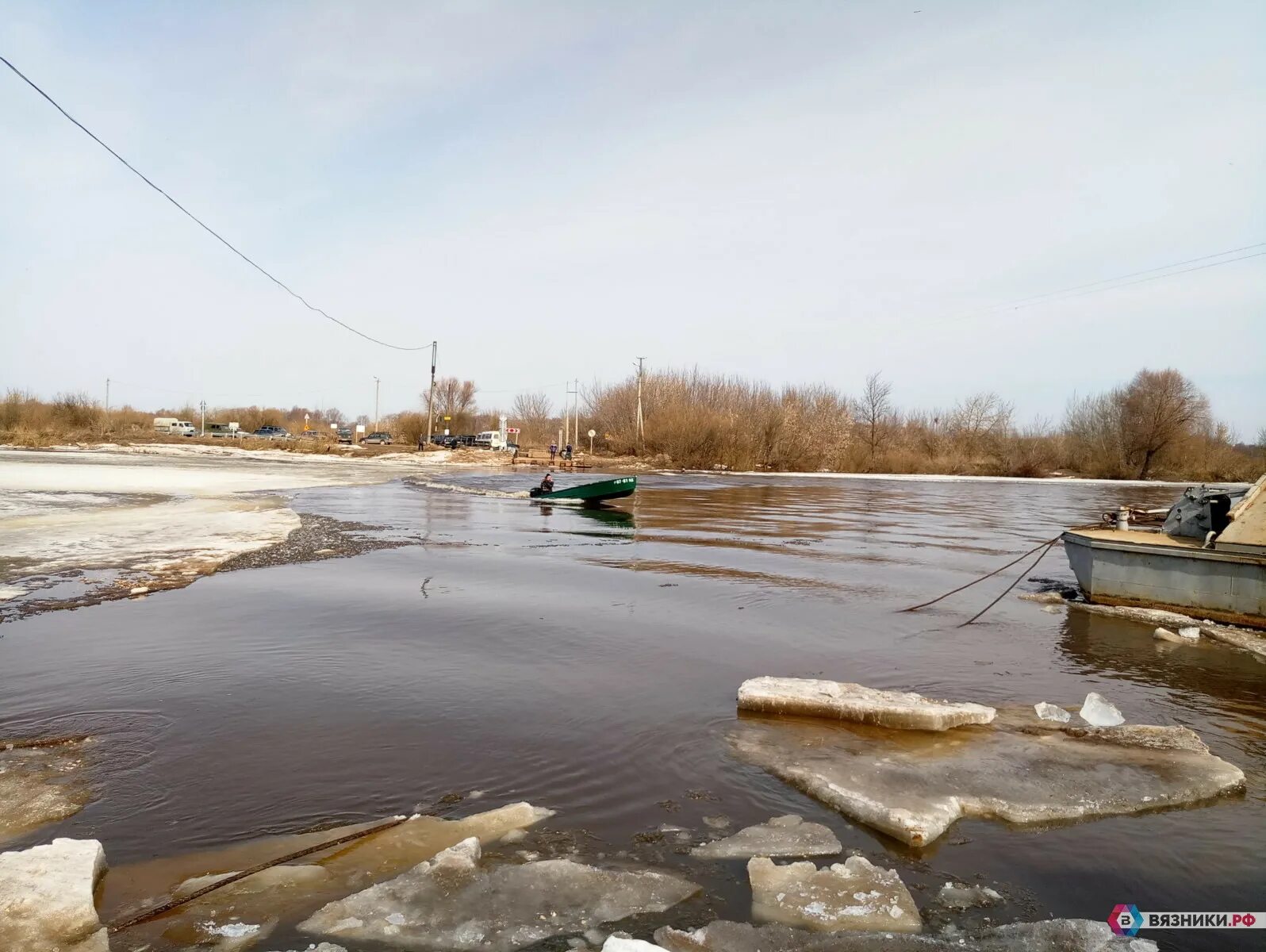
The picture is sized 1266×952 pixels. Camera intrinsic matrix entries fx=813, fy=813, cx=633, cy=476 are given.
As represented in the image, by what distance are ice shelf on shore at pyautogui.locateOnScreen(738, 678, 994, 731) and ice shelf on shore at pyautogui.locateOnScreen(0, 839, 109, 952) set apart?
4.92m

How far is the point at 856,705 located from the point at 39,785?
235 inches

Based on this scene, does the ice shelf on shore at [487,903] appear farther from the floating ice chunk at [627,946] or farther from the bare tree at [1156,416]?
the bare tree at [1156,416]

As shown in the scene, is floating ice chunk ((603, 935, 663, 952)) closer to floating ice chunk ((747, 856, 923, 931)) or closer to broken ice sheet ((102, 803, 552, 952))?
floating ice chunk ((747, 856, 923, 931))

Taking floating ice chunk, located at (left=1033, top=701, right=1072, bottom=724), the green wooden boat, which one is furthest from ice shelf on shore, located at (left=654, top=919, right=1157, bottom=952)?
the green wooden boat

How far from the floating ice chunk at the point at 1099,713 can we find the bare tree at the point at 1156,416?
8062cm

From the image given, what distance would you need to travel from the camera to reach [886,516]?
29.5m

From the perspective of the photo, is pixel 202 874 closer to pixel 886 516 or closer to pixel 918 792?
pixel 918 792

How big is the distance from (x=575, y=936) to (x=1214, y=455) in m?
90.6

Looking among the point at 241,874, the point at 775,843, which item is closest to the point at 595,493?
the point at 775,843

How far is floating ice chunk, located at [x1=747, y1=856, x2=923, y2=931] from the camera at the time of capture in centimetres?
398

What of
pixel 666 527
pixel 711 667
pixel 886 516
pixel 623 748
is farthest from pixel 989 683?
pixel 886 516

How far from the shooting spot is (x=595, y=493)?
29266 millimetres

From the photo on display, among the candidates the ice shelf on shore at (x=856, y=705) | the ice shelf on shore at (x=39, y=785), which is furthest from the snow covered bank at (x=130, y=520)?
the ice shelf on shore at (x=856, y=705)

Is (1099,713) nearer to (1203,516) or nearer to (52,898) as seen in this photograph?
(1203,516)
